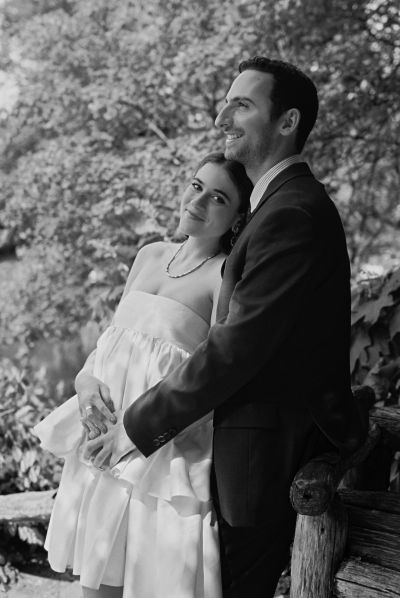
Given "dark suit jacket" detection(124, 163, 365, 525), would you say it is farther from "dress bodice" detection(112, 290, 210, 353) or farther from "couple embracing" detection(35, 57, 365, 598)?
"dress bodice" detection(112, 290, 210, 353)

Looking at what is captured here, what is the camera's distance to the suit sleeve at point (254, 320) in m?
1.81

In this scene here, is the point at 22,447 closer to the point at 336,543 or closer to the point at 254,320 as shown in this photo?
the point at 336,543

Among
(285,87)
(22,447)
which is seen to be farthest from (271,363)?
(22,447)

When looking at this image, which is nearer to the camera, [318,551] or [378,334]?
[318,551]

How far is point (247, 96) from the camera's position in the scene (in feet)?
6.57

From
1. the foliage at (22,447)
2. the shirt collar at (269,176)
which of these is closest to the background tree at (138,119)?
the foliage at (22,447)

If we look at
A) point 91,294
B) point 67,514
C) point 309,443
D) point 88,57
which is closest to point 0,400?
point 91,294

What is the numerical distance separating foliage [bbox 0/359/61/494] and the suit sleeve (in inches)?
113

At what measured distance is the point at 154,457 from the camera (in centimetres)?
210

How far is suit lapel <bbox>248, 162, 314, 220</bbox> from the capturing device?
1.96m

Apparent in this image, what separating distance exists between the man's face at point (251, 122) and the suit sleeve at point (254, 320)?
24 cm

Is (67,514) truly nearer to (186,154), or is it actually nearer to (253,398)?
(253,398)

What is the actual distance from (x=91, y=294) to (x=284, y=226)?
211 inches

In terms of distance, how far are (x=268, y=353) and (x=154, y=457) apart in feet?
1.62
